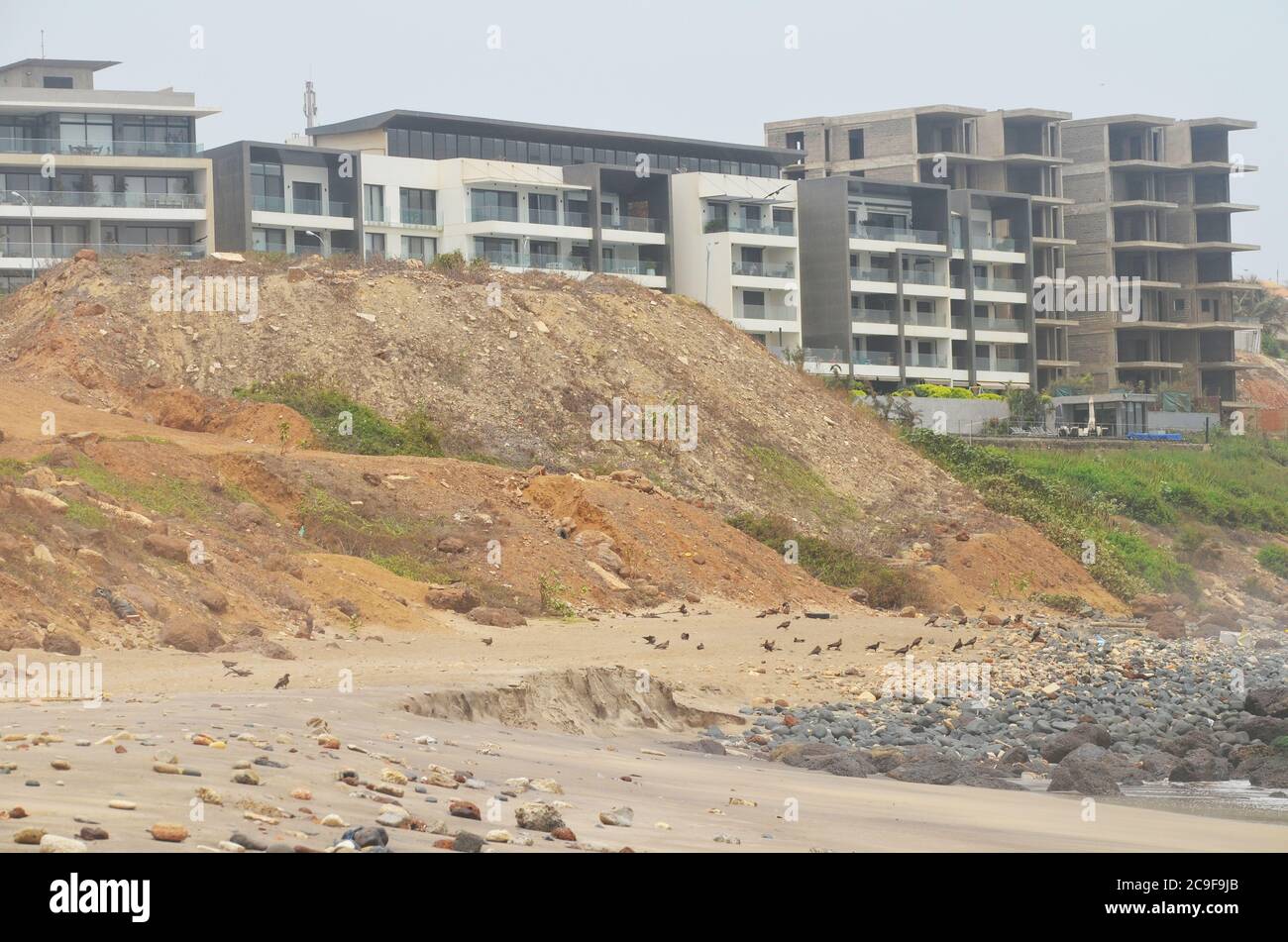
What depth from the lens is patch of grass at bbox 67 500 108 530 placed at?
26.8 metres

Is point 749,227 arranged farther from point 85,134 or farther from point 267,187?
point 85,134

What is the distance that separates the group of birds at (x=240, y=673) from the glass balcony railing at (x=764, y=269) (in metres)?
62.8

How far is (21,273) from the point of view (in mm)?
71250

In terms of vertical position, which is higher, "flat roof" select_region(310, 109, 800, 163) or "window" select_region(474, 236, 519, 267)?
"flat roof" select_region(310, 109, 800, 163)

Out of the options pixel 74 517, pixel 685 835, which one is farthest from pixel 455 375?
pixel 685 835

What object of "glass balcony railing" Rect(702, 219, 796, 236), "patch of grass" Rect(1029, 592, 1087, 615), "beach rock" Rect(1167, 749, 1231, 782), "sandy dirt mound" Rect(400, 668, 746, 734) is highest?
"glass balcony railing" Rect(702, 219, 796, 236)

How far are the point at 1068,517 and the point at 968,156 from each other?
175 ft

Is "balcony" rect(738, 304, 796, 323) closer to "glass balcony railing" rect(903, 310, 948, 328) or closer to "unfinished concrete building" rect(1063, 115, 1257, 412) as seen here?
"glass balcony railing" rect(903, 310, 948, 328)

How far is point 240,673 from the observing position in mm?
21344

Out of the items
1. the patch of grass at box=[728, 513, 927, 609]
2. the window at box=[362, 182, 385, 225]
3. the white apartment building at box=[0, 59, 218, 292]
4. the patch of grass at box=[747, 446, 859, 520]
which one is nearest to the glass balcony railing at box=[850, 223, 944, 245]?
the window at box=[362, 182, 385, 225]

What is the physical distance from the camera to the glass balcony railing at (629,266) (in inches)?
3214

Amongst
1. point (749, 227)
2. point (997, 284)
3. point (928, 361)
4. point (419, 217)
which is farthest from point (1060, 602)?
point (997, 284)

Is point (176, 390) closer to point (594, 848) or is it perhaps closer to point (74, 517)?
point (74, 517)

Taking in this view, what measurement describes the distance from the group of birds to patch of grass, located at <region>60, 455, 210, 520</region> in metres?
9.32
